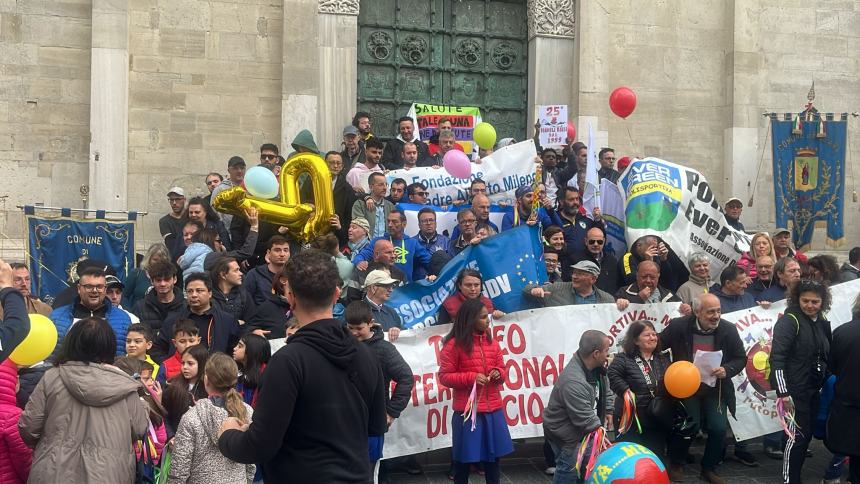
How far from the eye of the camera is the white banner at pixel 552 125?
1337cm

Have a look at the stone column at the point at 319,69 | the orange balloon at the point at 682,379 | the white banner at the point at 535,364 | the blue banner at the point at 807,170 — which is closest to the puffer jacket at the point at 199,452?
the white banner at the point at 535,364

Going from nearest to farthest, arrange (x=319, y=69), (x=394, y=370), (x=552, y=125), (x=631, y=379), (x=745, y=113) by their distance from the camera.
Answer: (x=394, y=370)
(x=631, y=379)
(x=552, y=125)
(x=319, y=69)
(x=745, y=113)

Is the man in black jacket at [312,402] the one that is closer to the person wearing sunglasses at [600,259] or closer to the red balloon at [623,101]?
the person wearing sunglasses at [600,259]

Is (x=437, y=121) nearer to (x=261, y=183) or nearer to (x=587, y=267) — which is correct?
(x=261, y=183)

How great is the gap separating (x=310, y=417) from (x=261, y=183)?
6196 mm

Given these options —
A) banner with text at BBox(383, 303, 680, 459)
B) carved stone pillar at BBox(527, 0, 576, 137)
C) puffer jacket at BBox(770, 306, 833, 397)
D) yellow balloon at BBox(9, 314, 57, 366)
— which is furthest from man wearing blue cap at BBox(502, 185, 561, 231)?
yellow balloon at BBox(9, 314, 57, 366)

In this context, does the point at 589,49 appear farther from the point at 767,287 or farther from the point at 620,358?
the point at 620,358

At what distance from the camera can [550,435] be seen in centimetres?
739

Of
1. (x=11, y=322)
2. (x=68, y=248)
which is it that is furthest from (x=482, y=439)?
(x=68, y=248)

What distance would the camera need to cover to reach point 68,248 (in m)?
11.6

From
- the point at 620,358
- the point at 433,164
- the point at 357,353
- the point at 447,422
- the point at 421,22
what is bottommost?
the point at 447,422

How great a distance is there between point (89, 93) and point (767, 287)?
8.83 metres

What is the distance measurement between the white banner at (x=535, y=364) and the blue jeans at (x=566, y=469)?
1634 millimetres

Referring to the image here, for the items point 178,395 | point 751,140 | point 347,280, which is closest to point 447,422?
point 347,280
